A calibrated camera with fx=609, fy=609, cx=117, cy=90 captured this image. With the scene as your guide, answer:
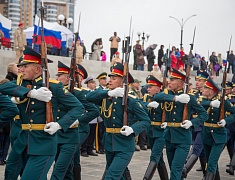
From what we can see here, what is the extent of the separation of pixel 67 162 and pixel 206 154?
3433mm

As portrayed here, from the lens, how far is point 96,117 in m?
9.78

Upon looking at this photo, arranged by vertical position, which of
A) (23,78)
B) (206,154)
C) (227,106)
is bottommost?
(206,154)

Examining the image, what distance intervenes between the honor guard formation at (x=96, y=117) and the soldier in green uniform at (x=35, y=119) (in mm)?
12

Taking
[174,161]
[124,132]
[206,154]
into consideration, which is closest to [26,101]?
[124,132]

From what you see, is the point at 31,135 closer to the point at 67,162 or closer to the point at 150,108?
the point at 67,162

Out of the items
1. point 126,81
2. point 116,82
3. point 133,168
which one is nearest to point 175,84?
point 116,82

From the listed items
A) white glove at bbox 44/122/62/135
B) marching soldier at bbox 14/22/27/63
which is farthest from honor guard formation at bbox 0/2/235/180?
marching soldier at bbox 14/22/27/63

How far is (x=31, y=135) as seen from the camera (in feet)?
24.3

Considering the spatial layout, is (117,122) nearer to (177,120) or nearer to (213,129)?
(177,120)

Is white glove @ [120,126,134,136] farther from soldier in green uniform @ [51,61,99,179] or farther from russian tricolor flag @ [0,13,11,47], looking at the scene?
russian tricolor flag @ [0,13,11,47]

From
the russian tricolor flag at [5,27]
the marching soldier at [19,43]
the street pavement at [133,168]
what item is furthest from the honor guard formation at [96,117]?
the russian tricolor flag at [5,27]

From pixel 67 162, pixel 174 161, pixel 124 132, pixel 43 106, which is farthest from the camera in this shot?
pixel 174 161

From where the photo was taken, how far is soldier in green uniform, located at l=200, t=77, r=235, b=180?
11148 mm

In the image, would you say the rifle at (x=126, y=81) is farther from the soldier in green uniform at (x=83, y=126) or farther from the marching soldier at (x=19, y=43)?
the marching soldier at (x=19, y=43)
